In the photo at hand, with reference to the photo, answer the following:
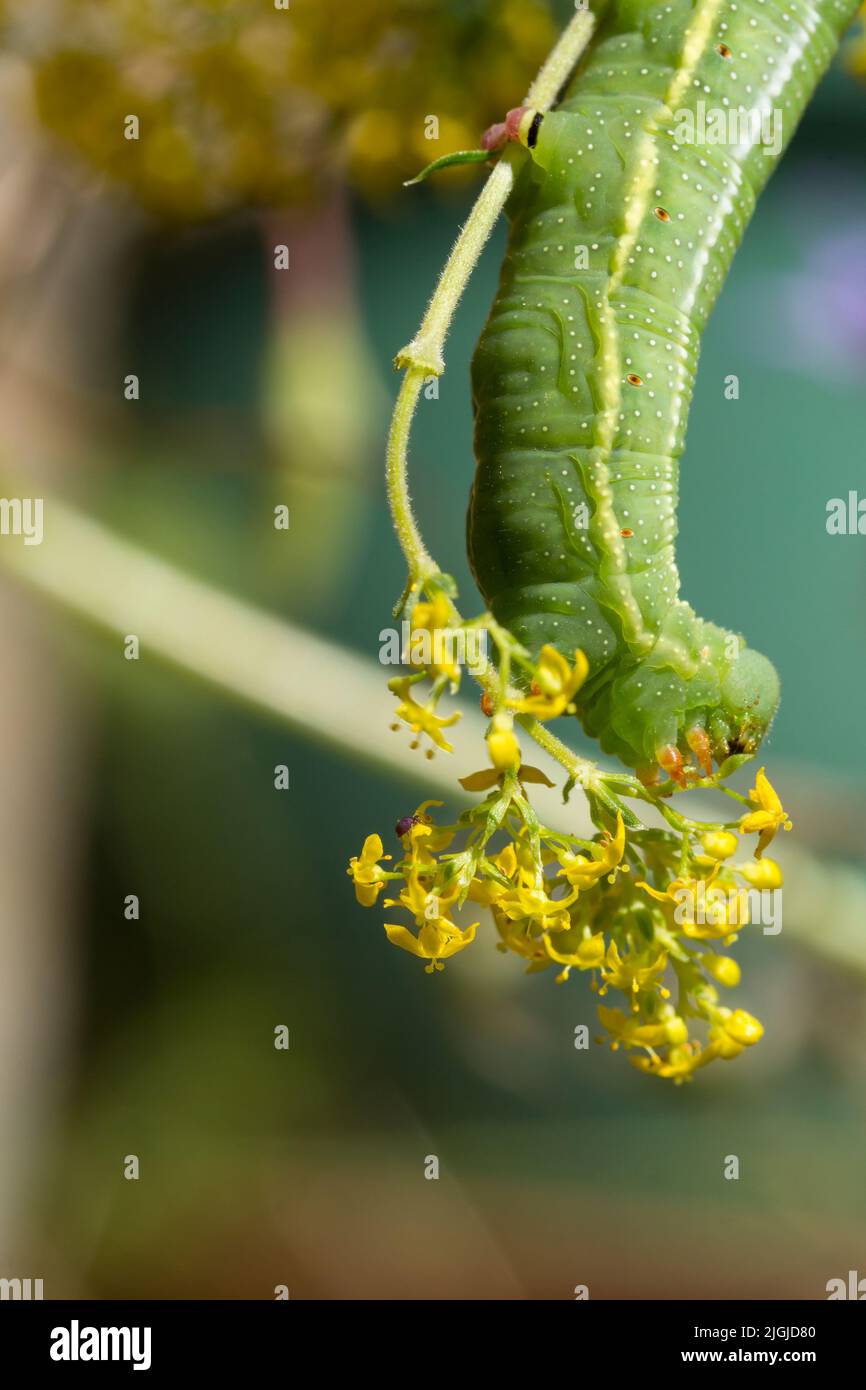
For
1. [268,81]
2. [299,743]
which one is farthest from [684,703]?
[299,743]

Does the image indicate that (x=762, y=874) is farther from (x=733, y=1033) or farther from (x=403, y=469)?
(x=403, y=469)

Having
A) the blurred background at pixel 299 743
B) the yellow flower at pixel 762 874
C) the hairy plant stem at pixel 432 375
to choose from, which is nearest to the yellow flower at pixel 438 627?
the hairy plant stem at pixel 432 375

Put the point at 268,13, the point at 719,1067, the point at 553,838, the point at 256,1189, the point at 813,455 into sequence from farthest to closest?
the point at 256,1189 → the point at 719,1067 → the point at 813,455 → the point at 268,13 → the point at 553,838

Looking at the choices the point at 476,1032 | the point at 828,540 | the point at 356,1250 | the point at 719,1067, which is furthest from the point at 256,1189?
the point at 828,540

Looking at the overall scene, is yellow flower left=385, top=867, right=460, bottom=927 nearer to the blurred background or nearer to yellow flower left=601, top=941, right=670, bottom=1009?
yellow flower left=601, top=941, right=670, bottom=1009

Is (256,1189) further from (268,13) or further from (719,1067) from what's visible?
(268,13)

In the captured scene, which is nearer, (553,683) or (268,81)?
(553,683)

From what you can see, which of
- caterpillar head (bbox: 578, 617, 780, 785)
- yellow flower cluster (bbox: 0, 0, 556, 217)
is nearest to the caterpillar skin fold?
caterpillar head (bbox: 578, 617, 780, 785)
